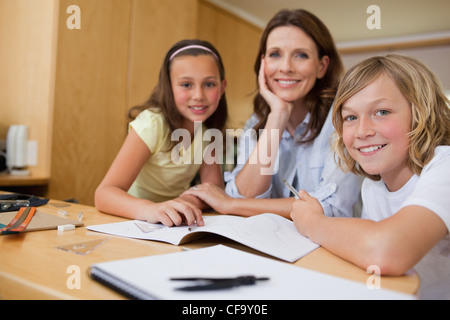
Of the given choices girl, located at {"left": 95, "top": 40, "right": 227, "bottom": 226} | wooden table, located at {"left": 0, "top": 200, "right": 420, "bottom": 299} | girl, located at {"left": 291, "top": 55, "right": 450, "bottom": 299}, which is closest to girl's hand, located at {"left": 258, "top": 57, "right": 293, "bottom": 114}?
girl, located at {"left": 95, "top": 40, "right": 227, "bottom": 226}

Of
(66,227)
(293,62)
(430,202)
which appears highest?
(293,62)

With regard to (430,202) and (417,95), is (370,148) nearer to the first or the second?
(417,95)

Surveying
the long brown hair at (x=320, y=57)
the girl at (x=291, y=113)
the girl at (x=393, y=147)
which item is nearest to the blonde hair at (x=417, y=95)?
the girl at (x=393, y=147)

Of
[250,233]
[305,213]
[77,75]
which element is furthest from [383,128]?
[77,75]

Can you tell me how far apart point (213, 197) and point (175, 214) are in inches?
12.3

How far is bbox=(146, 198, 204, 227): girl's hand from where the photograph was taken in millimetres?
835

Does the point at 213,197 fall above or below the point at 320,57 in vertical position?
below

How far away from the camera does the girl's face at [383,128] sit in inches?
33.2

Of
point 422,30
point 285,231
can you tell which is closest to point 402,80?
point 285,231

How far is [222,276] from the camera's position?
48 cm

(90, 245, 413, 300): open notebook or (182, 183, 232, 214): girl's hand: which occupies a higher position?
(90, 245, 413, 300): open notebook

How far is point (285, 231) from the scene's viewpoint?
0.79 metres

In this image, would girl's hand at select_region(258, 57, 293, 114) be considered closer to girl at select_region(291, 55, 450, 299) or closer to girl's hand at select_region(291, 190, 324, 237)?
girl at select_region(291, 55, 450, 299)

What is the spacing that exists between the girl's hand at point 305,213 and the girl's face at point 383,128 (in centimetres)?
17
